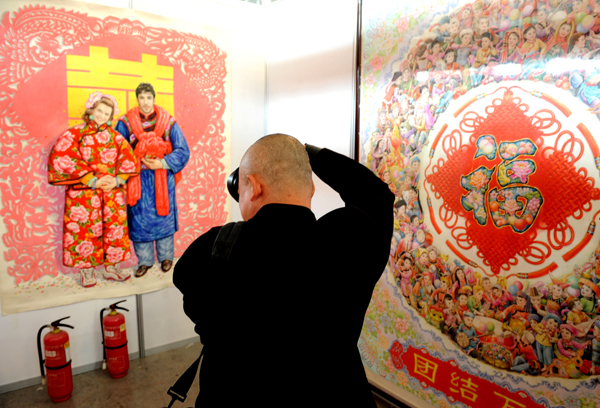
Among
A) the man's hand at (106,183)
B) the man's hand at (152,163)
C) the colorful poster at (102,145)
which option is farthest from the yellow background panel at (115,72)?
the man's hand at (106,183)

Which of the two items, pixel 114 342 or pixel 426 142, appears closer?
pixel 426 142

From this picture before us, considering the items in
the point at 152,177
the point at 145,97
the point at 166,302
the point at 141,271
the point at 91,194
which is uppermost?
the point at 145,97

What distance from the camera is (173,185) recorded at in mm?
2789

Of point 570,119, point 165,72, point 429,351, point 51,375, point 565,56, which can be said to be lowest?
point 51,375

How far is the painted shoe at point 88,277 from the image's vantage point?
2.53m

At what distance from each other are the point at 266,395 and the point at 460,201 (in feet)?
4.30

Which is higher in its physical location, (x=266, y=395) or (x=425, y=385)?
(x=266, y=395)

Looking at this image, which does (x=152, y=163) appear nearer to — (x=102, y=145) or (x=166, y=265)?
(x=102, y=145)

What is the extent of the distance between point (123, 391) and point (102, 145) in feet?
5.01

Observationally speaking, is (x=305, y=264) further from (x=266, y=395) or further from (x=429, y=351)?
(x=429, y=351)

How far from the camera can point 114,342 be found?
253 centimetres

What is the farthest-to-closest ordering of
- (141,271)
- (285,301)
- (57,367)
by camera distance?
1. (141,271)
2. (57,367)
3. (285,301)

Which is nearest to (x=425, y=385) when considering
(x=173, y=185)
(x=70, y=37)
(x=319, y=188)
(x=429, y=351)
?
(x=429, y=351)

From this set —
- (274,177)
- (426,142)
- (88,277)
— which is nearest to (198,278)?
(274,177)
